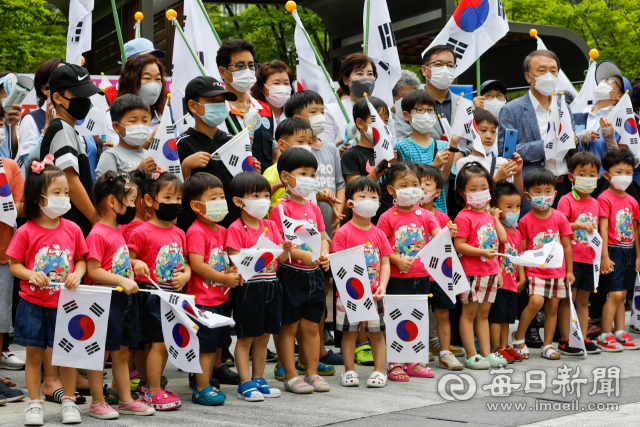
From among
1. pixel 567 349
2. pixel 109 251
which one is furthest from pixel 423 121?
pixel 109 251

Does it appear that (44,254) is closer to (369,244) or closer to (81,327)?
Result: (81,327)

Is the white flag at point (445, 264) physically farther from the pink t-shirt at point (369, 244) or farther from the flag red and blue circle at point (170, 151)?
the flag red and blue circle at point (170, 151)

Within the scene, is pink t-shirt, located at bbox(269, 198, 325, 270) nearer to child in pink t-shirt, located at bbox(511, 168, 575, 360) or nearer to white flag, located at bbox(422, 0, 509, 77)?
child in pink t-shirt, located at bbox(511, 168, 575, 360)

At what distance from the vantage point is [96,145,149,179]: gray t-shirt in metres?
5.37

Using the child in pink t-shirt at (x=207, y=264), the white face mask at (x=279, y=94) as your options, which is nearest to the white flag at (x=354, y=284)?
the child in pink t-shirt at (x=207, y=264)

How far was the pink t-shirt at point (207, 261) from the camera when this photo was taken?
5234 mm

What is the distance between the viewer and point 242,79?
252 inches

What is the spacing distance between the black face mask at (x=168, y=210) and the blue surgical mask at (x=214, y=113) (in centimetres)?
93

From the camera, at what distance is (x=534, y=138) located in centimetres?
771

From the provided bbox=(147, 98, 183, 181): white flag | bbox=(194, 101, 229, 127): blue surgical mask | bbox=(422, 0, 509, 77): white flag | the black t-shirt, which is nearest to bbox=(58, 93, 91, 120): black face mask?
bbox=(147, 98, 183, 181): white flag

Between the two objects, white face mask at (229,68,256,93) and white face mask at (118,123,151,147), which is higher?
white face mask at (229,68,256,93)

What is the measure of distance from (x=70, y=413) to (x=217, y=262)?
138 cm

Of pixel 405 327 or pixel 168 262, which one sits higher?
pixel 168 262

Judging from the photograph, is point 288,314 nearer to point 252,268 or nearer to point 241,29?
point 252,268
